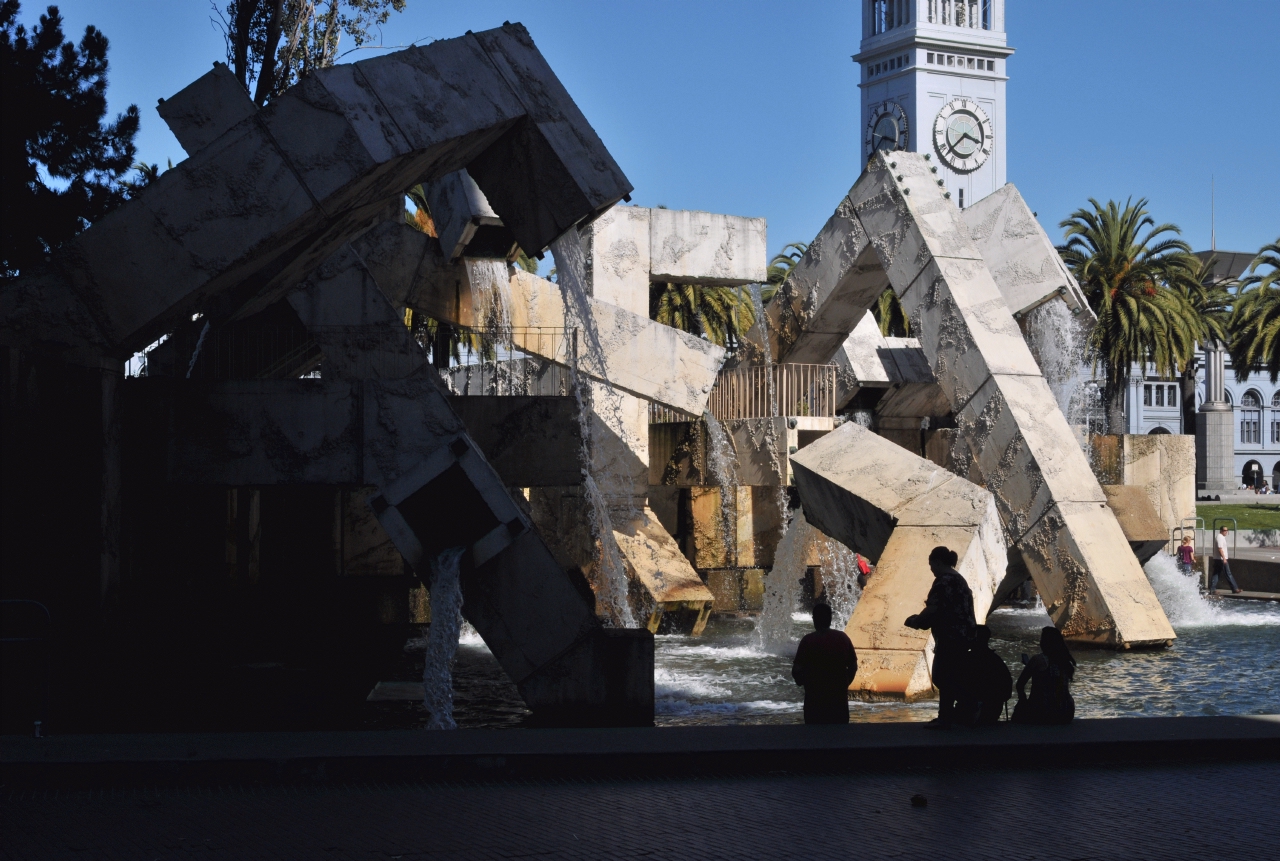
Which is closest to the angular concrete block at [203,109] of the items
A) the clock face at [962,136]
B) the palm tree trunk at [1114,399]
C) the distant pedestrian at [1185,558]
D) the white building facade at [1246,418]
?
the distant pedestrian at [1185,558]

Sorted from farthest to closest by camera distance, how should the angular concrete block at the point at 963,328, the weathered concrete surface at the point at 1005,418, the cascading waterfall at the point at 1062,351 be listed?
the cascading waterfall at the point at 1062,351
the angular concrete block at the point at 963,328
the weathered concrete surface at the point at 1005,418

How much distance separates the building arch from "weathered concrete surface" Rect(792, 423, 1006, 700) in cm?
8001

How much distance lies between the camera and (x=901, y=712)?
11.9m

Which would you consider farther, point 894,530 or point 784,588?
point 784,588

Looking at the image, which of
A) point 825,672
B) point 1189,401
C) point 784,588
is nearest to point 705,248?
point 784,588

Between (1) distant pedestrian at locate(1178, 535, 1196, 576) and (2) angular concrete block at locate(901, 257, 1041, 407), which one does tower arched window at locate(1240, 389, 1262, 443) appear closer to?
(1) distant pedestrian at locate(1178, 535, 1196, 576)

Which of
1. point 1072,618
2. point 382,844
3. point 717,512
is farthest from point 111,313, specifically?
point 717,512

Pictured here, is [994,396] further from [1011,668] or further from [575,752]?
[575,752]

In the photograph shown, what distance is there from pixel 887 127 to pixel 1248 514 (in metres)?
73.9

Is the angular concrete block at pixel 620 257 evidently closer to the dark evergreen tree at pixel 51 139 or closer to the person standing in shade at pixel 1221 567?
the dark evergreen tree at pixel 51 139

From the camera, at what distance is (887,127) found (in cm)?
11550

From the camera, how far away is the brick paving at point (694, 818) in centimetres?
589

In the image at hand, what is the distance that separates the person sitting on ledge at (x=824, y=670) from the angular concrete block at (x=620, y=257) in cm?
1305

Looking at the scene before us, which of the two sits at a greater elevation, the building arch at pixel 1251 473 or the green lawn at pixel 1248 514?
the building arch at pixel 1251 473
